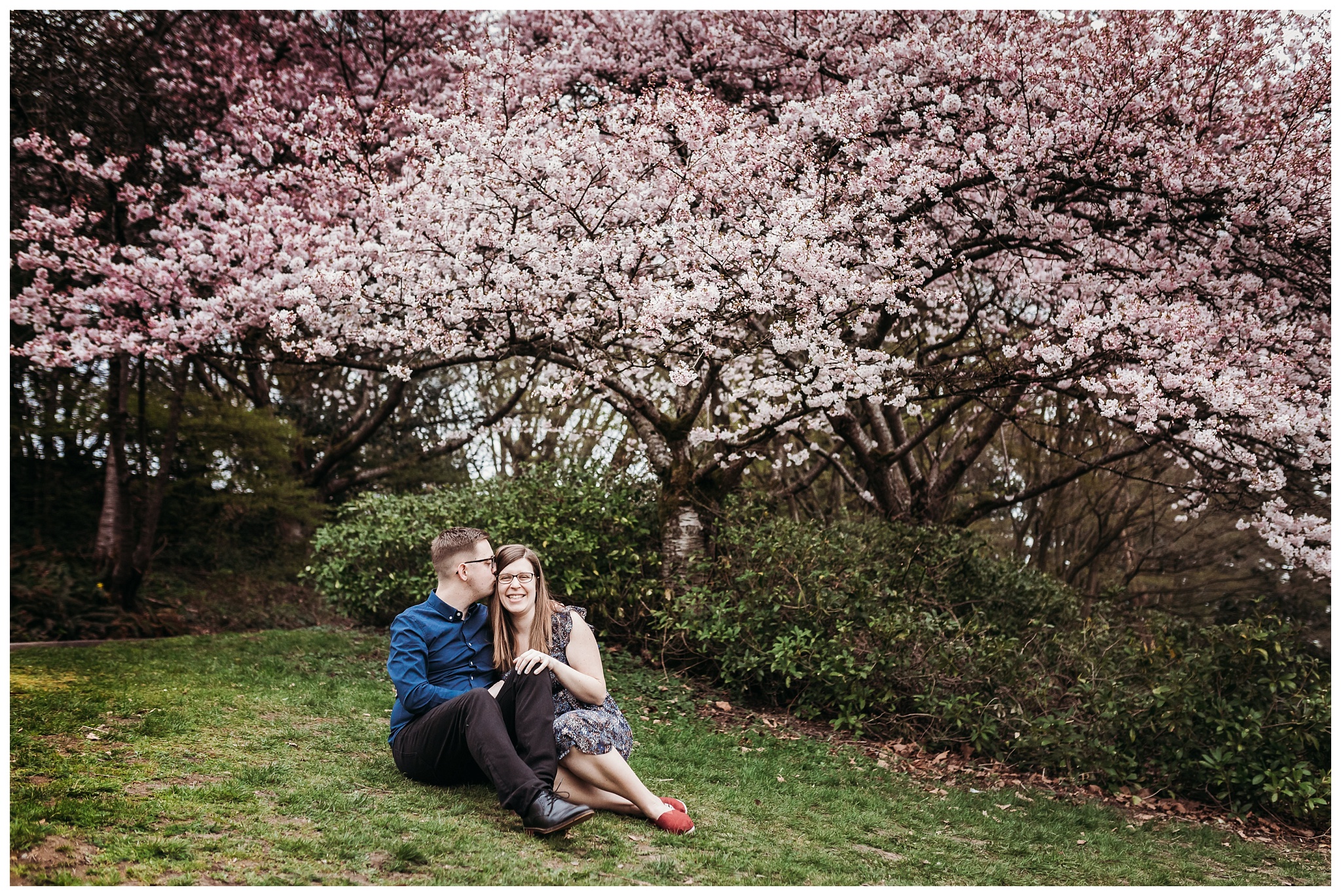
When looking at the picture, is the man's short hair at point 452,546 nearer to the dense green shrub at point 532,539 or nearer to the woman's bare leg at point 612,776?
the woman's bare leg at point 612,776

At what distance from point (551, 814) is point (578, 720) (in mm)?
366

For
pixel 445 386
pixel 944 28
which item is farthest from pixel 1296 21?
pixel 445 386

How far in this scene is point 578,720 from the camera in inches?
123

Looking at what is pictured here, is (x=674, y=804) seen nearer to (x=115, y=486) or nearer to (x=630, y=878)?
(x=630, y=878)

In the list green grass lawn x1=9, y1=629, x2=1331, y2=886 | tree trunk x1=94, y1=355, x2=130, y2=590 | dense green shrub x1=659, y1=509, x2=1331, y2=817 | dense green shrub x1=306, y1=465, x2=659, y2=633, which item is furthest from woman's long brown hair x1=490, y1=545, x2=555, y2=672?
tree trunk x1=94, y1=355, x2=130, y2=590

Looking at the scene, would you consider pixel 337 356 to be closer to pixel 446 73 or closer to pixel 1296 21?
pixel 446 73

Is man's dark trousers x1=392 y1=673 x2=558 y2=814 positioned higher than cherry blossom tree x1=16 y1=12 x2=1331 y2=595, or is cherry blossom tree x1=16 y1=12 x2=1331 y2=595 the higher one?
cherry blossom tree x1=16 y1=12 x2=1331 y2=595

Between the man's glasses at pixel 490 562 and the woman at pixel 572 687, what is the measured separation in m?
0.04

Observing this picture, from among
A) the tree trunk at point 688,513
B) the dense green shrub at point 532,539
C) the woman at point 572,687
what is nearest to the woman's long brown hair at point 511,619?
the woman at point 572,687

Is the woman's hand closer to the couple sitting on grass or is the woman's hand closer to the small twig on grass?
the couple sitting on grass

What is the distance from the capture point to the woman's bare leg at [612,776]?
10.3 feet

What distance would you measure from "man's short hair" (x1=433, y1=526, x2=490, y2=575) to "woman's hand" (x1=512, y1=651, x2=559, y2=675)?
52cm

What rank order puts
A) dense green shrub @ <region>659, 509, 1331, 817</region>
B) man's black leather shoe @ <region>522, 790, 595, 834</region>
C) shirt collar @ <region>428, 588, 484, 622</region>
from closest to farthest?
man's black leather shoe @ <region>522, 790, 595, 834</region> < shirt collar @ <region>428, 588, 484, 622</region> < dense green shrub @ <region>659, 509, 1331, 817</region>

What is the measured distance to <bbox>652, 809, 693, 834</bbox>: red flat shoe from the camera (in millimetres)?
3143
